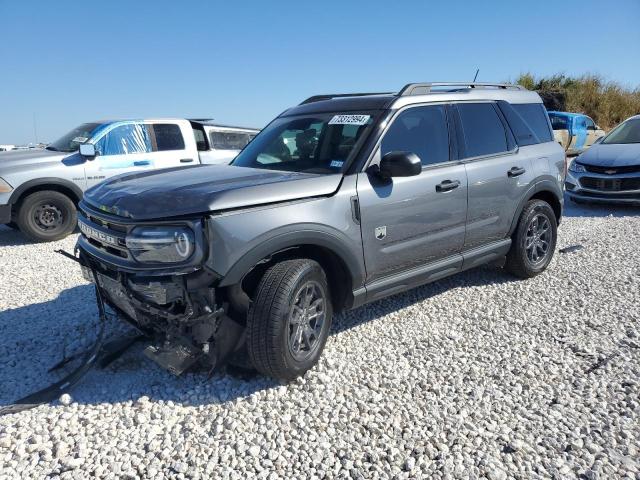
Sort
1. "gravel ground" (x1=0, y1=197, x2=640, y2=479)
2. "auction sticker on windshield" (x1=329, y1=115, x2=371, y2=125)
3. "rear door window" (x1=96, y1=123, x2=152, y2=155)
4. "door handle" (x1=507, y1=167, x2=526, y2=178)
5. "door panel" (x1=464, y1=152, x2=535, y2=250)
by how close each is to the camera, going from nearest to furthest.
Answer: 1. "gravel ground" (x1=0, y1=197, x2=640, y2=479)
2. "auction sticker on windshield" (x1=329, y1=115, x2=371, y2=125)
3. "door panel" (x1=464, y1=152, x2=535, y2=250)
4. "door handle" (x1=507, y1=167, x2=526, y2=178)
5. "rear door window" (x1=96, y1=123, x2=152, y2=155)

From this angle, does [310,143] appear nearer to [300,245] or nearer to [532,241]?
[300,245]

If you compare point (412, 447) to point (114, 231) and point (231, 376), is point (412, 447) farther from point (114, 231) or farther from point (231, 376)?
point (114, 231)

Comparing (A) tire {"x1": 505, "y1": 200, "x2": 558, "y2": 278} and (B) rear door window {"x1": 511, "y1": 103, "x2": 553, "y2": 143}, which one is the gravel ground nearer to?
(A) tire {"x1": 505, "y1": 200, "x2": 558, "y2": 278}

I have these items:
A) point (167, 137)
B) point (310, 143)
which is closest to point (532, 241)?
point (310, 143)

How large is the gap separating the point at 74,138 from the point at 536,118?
22.2 feet

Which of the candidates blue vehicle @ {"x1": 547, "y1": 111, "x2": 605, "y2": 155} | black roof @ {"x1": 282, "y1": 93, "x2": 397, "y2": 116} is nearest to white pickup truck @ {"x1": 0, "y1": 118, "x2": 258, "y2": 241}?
black roof @ {"x1": 282, "y1": 93, "x2": 397, "y2": 116}

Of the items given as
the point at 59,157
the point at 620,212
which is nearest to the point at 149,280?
the point at 59,157

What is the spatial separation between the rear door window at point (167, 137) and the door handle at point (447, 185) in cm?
548

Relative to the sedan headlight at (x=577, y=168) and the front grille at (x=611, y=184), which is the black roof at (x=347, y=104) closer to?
the front grille at (x=611, y=184)

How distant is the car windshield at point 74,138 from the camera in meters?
7.51

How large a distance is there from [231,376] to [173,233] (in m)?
1.12

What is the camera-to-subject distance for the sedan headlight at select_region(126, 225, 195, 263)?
2.68 metres

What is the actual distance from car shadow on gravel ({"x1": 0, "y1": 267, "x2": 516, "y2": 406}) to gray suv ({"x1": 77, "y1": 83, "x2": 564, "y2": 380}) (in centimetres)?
22

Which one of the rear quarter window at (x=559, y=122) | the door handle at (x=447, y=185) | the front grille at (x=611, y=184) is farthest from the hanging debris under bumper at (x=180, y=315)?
the rear quarter window at (x=559, y=122)
